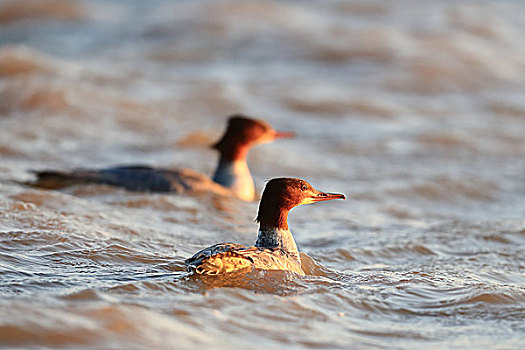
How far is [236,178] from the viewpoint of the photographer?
35.0ft

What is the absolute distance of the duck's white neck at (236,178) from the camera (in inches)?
418

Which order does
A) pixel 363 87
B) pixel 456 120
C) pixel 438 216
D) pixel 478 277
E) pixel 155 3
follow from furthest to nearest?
pixel 155 3 < pixel 363 87 < pixel 456 120 < pixel 438 216 < pixel 478 277

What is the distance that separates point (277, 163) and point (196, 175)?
3.29 m

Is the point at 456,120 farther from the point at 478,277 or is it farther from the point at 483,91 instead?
the point at 478,277

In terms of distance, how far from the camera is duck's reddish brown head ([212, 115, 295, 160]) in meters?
10.7

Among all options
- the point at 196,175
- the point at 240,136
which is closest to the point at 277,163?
the point at 240,136

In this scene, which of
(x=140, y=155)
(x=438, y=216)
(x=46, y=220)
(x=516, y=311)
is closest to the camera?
(x=516, y=311)

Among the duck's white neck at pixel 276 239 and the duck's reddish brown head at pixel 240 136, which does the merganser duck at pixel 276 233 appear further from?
the duck's reddish brown head at pixel 240 136

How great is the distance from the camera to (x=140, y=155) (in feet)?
43.7

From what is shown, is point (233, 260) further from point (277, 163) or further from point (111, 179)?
point (277, 163)

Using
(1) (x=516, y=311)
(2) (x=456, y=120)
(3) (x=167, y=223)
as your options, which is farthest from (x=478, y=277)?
(2) (x=456, y=120)


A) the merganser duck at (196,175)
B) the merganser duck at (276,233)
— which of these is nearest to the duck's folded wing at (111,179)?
the merganser duck at (196,175)

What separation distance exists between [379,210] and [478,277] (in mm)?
3433

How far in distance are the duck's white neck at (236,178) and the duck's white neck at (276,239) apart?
3.92 m
